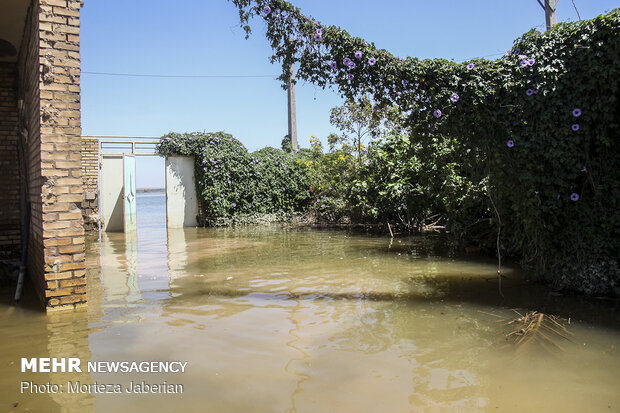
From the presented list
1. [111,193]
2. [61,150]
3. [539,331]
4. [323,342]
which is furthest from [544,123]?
[111,193]

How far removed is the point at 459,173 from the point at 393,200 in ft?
9.49

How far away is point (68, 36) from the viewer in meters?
5.00

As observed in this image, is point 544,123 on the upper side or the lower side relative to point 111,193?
upper

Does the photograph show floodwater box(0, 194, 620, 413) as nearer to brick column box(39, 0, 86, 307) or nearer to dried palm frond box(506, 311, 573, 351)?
dried palm frond box(506, 311, 573, 351)

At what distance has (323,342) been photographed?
3.97 m

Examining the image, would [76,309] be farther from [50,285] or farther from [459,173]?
[459,173]

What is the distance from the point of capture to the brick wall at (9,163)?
7355mm

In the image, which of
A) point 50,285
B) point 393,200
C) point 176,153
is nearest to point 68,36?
point 50,285

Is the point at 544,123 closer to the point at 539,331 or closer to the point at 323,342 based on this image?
the point at 539,331

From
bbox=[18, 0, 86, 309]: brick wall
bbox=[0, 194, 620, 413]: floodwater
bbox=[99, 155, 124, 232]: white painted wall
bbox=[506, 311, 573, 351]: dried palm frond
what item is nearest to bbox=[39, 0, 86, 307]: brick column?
bbox=[18, 0, 86, 309]: brick wall

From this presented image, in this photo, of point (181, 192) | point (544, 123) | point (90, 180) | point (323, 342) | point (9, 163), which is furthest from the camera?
point (181, 192)

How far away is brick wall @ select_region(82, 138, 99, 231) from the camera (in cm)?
1402

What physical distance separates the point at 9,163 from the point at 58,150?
337 centimetres

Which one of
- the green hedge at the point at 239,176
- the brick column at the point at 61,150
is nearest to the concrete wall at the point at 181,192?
the green hedge at the point at 239,176
